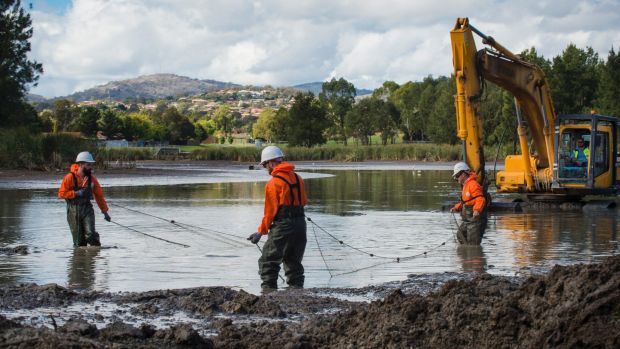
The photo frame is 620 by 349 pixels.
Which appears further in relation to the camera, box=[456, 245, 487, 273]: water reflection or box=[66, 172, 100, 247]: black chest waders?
box=[66, 172, 100, 247]: black chest waders

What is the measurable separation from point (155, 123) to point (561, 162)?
4871 inches

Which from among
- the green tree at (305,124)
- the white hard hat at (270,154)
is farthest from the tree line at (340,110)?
the white hard hat at (270,154)

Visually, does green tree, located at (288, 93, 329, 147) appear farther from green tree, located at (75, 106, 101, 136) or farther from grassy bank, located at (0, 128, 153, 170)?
grassy bank, located at (0, 128, 153, 170)

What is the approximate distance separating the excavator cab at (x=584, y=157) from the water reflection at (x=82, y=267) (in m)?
14.1

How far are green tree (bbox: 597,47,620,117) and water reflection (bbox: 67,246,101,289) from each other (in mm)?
51270

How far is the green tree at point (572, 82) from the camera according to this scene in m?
73.7

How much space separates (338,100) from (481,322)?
131 m

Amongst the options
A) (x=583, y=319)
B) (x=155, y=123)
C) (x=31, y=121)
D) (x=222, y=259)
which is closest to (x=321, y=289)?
(x=222, y=259)

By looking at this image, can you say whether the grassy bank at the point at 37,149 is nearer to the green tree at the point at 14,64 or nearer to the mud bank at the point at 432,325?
the green tree at the point at 14,64

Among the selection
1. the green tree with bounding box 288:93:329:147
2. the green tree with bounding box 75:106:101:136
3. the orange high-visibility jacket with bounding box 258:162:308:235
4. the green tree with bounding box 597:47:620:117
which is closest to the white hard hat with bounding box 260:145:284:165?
the orange high-visibility jacket with bounding box 258:162:308:235

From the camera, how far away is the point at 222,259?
15617mm

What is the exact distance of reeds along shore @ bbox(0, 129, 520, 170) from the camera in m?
48.0

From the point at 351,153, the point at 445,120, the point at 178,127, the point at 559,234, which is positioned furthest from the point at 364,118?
the point at 559,234

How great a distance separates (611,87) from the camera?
63.6 m
